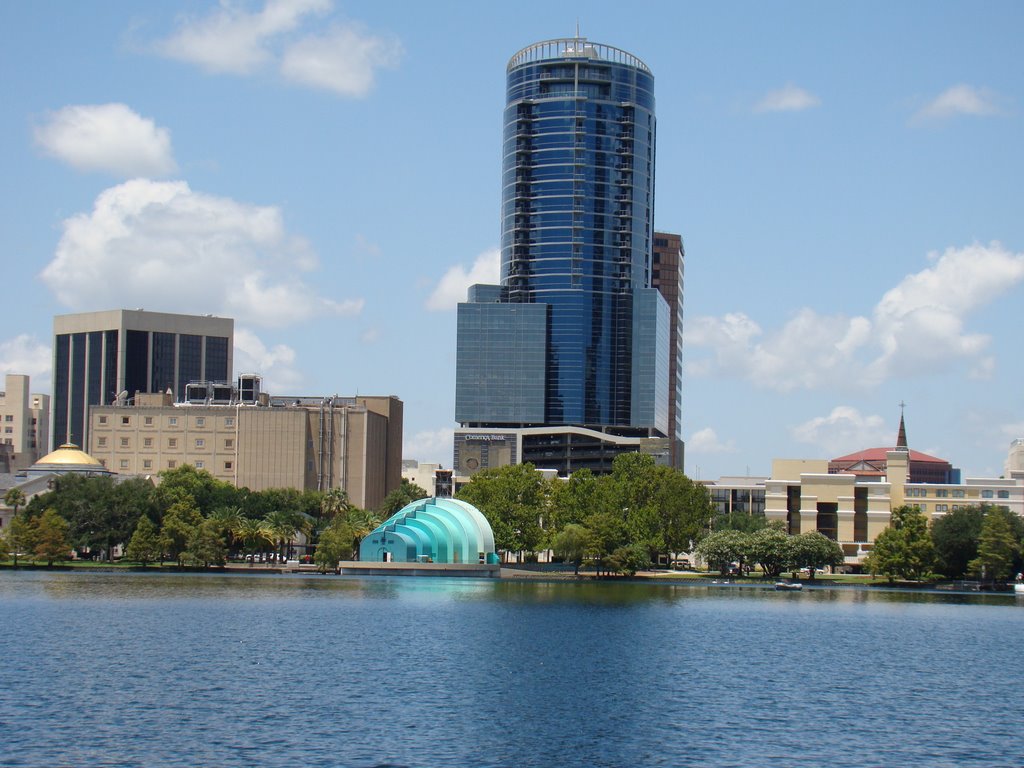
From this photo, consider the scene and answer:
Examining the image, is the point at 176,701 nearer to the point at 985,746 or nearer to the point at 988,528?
the point at 985,746

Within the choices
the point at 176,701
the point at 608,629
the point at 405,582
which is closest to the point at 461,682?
the point at 176,701

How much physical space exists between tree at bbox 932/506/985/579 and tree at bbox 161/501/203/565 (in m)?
97.3

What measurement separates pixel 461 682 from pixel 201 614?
41690 mm

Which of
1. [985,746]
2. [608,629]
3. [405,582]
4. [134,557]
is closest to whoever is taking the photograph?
[985,746]

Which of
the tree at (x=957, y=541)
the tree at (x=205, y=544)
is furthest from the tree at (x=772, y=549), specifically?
the tree at (x=205, y=544)

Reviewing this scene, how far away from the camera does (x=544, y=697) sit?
239 feet

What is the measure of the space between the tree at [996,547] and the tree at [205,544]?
96.5m

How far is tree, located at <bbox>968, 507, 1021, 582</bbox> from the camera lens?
17888 centimetres

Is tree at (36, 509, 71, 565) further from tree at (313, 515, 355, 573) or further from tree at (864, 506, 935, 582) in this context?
tree at (864, 506, 935, 582)

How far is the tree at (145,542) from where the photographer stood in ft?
599

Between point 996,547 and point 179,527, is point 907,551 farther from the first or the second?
point 179,527

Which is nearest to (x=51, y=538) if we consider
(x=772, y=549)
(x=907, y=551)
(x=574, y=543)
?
(x=574, y=543)

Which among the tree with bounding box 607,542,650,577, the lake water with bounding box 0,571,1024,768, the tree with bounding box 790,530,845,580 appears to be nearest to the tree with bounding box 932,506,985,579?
the tree with bounding box 790,530,845,580

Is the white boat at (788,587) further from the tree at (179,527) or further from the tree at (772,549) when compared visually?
the tree at (179,527)
